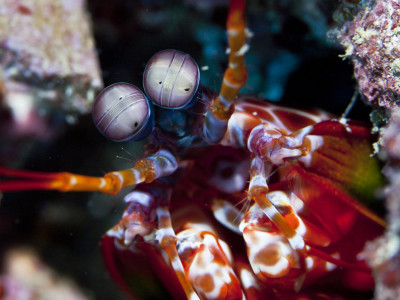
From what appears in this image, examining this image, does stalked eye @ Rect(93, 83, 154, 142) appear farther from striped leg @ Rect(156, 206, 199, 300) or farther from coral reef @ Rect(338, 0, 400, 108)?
coral reef @ Rect(338, 0, 400, 108)

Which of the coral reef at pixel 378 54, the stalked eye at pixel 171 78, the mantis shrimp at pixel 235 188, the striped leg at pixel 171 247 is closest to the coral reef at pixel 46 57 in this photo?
the mantis shrimp at pixel 235 188

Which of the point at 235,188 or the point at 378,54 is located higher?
the point at 378,54

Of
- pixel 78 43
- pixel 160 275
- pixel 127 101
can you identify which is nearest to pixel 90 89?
pixel 78 43

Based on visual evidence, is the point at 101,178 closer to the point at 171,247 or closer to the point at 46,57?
the point at 171,247

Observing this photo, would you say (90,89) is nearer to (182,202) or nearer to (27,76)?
(27,76)

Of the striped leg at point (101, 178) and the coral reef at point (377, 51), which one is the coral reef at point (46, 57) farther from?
the coral reef at point (377, 51)

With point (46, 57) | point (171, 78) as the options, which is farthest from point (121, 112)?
point (46, 57)
